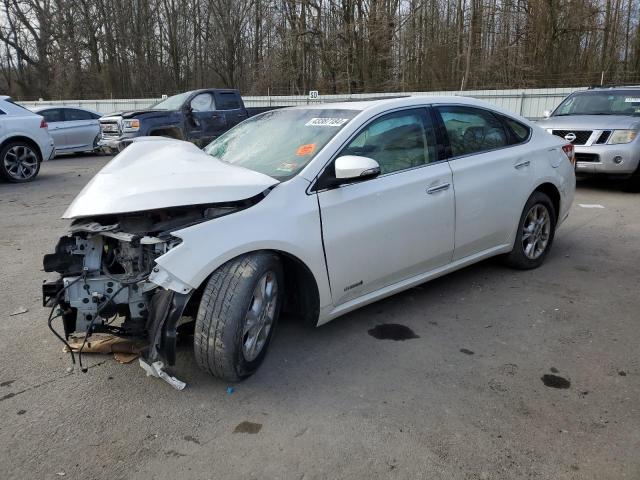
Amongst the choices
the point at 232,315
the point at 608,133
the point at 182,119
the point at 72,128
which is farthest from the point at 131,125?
the point at 232,315

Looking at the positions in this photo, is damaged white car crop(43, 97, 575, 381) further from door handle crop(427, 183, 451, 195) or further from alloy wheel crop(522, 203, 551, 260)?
alloy wheel crop(522, 203, 551, 260)

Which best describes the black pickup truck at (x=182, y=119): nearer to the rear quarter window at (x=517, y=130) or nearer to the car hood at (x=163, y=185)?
the rear quarter window at (x=517, y=130)

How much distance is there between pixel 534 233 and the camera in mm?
5246

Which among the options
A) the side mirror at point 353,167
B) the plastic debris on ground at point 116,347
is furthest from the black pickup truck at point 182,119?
the side mirror at point 353,167

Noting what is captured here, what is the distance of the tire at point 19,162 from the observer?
10867 millimetres

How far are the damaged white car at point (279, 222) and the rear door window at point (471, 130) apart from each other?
1cm

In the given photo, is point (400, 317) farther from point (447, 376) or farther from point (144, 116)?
point (144, 116)

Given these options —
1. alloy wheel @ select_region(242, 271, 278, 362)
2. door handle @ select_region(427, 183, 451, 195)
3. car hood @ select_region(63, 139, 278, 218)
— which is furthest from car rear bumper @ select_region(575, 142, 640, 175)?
alloy wheel @ select_region(242, 271, 278, 362)

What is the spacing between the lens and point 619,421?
9.53 feet

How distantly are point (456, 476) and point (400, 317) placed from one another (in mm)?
A: 1818

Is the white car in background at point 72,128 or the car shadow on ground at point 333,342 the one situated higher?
the white car in background at point 72,128

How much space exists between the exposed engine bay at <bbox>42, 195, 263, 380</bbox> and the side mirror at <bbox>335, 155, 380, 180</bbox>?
0.68 meters

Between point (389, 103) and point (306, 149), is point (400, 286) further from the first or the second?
point (389, 103)

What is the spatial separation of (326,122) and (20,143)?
9.31m
